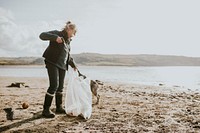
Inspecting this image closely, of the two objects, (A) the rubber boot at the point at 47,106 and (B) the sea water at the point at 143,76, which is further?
(B) the sea water at the point at 143,76

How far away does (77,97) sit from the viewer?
6.80 metres

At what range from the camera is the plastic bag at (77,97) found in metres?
6.64

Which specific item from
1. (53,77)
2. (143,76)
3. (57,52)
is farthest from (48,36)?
(143,76)

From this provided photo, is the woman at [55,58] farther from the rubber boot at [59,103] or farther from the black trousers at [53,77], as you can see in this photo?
the rubber boot at [59,103]

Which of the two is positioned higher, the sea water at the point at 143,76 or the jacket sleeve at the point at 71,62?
the jacket sleeve at the point at 71,62

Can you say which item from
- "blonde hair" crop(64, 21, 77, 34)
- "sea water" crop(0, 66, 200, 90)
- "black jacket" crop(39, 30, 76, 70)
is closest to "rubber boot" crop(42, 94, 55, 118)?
"black jacket" crop(39, 30, 76, 70)

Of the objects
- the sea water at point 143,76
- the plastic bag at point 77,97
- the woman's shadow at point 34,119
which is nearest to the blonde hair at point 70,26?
the plastic bag at point 77,97

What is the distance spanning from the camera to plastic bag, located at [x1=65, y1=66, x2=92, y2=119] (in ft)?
21.8

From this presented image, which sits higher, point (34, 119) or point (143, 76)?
point (34, 119)

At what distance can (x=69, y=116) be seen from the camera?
21.9ft

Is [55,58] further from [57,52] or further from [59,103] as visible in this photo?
[59,103]

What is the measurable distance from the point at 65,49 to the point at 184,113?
350 cm

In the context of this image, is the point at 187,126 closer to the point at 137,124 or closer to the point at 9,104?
the point at 137,124

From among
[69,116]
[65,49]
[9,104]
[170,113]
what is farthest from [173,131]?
[9,104]
